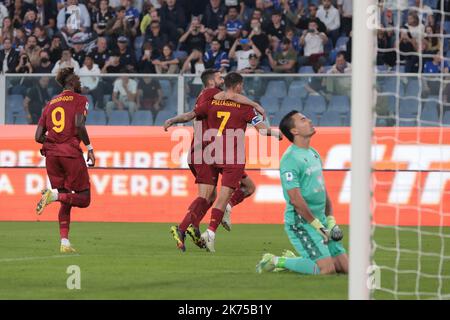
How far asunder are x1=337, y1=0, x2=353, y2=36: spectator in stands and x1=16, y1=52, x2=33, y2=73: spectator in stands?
598 cm

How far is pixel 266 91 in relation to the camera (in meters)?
19.6

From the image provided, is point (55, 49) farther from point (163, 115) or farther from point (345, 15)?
point (345, 15)

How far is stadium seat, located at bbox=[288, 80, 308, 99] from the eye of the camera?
19516mm

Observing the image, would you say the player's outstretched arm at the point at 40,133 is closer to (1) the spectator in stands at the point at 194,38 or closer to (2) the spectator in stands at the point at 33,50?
(1) the spectator in stands at the point at 194,38

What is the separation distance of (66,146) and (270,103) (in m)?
6.28

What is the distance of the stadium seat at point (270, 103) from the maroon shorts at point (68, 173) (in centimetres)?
601

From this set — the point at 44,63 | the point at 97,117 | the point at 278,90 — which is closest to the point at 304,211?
the point at 278,90

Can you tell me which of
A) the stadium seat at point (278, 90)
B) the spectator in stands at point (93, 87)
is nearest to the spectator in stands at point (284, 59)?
the stadium seat at point (278, 90)

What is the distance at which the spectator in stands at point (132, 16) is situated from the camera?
914 inches

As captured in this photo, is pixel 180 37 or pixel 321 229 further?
pixel 180 37

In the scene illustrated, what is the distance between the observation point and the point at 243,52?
21.7 m

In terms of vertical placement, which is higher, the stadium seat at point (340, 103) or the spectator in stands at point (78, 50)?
the spectator in stands at point (78, 50)
